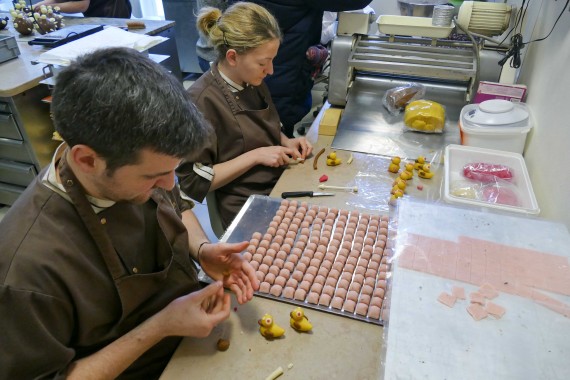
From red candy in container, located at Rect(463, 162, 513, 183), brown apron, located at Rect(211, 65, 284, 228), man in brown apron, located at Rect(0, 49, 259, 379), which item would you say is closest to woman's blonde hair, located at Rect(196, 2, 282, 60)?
brown apron, located at Rect(211, 65, 284, 228)

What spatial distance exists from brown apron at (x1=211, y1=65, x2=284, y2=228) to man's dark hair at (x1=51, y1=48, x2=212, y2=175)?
2.57 feet

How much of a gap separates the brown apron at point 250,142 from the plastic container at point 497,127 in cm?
73

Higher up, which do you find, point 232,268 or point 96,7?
point 96,7

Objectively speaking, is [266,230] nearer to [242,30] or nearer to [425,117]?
[242,30]

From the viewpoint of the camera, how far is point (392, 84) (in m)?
2.01

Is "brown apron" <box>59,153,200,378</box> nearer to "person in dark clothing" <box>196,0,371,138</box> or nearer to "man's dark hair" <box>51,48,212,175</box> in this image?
"man's dark hair" <box>51,48,212,175</box>

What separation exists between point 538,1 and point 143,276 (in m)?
1.86

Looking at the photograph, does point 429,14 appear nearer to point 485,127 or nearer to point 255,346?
point 485,127

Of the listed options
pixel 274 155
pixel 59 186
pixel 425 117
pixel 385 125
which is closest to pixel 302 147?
pixel 274 155

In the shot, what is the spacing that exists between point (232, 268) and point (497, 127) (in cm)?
105

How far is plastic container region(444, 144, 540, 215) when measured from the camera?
1098 millimetres

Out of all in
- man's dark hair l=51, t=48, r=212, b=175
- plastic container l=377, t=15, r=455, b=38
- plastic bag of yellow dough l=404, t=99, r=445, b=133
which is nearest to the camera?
man's dark hair l=51, t=48, r=212, b=175

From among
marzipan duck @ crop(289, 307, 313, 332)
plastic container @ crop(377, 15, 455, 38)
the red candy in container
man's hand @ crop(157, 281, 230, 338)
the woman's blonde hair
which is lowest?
marzipan duck @ crop(289, 307, 313, 332)

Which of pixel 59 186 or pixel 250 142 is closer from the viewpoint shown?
pixel 59 186
